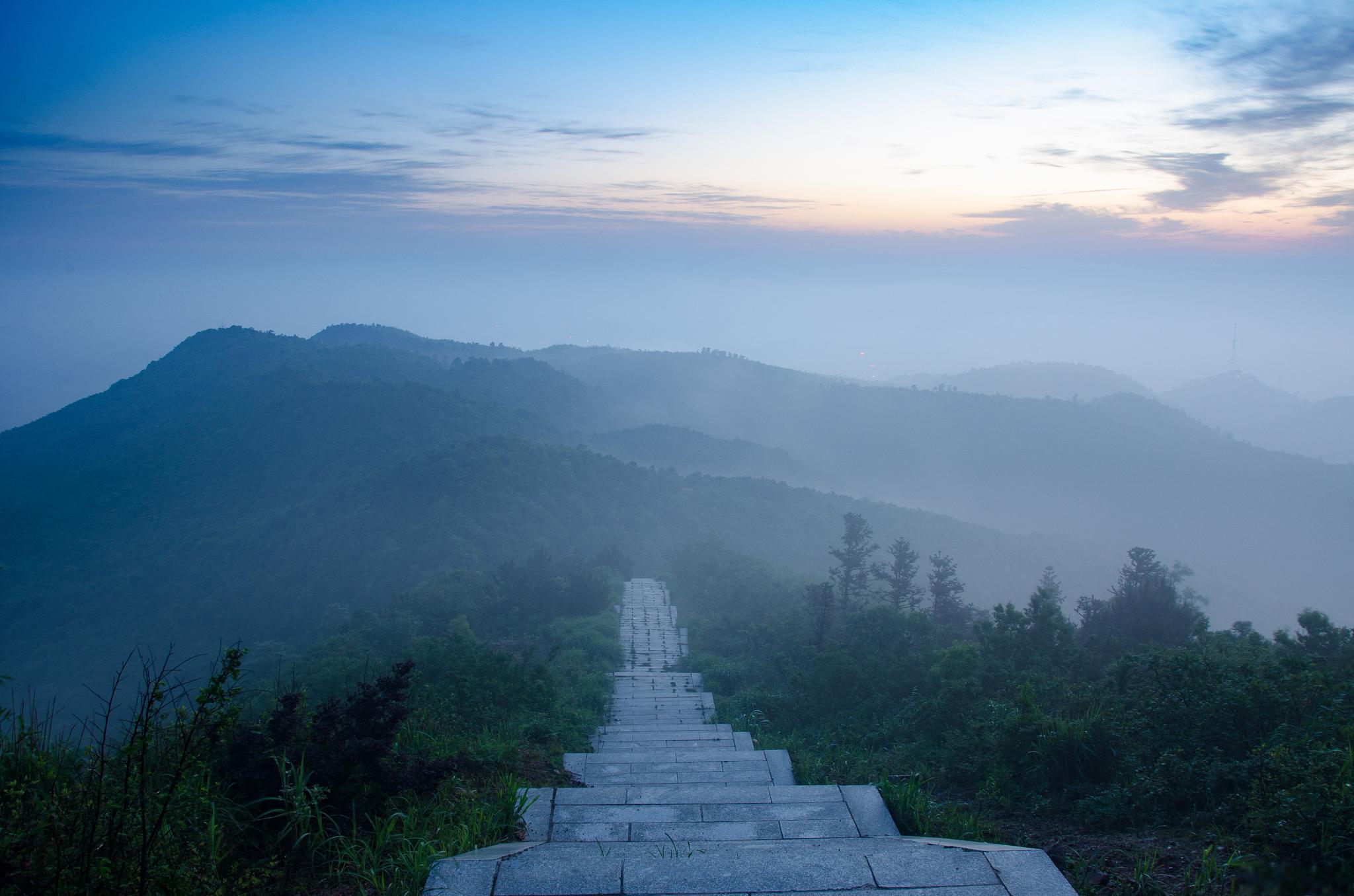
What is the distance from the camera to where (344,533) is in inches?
1481

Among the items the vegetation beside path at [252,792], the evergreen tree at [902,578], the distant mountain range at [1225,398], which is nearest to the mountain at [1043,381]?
the distant mountain range at [1225,398]

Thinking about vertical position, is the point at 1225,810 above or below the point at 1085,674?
above

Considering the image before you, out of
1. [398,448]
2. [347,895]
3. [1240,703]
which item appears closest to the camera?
[347,895]

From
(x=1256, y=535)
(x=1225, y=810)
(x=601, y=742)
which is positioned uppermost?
(x=1225, y=810)

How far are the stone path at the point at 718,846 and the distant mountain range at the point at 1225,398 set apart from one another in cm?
10583

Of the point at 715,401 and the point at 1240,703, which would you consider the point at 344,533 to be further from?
the point at 715,401

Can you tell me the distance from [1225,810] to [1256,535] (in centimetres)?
6580

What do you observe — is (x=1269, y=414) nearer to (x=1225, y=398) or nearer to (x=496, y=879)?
(x=1225, y=398)

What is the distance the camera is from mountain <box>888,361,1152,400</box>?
113 meters

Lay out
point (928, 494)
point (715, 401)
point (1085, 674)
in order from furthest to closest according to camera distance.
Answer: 1. point (715, 401)
2. point (928, 494)
3. point (1085, 674)

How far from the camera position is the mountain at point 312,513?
33875 millimetres

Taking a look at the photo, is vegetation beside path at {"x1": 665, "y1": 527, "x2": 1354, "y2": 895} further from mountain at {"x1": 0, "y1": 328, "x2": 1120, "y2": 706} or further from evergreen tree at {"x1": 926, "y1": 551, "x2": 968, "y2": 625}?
mountain at {"x1": 0, "y1": 328, "x2": 1120, "y2": 706}

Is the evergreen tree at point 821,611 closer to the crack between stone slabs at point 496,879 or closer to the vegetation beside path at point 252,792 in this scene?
the vegetation beside path at point 252,792

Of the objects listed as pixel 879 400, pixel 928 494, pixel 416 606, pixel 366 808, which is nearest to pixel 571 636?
pixel 416 606
